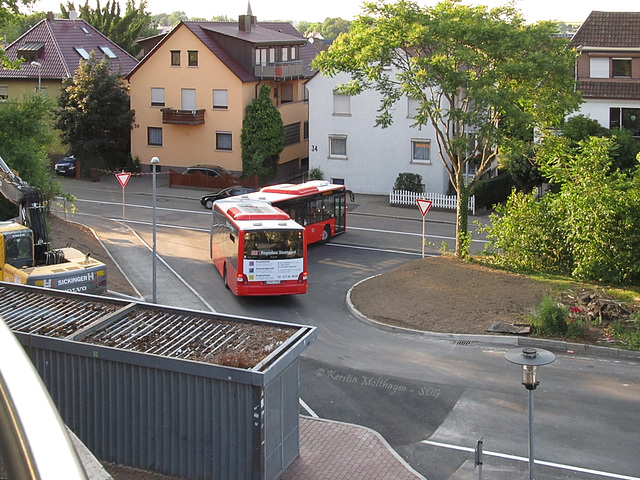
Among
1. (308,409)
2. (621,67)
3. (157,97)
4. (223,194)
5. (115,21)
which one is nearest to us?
(308,409)

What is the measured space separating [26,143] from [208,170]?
1457 cm

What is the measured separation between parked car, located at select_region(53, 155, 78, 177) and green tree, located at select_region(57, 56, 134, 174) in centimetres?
62

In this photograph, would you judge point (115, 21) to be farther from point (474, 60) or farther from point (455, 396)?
point (455, 396)

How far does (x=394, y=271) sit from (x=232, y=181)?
816 inches

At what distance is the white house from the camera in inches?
1741

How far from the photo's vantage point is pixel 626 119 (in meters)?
41.8

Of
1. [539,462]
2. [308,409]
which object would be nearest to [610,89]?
[308,409]

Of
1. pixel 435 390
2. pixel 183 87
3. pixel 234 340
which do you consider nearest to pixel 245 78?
pixel 183 87

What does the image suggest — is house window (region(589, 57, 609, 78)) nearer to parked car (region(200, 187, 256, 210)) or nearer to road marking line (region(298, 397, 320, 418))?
parked car (region(200, 187, 256, 210))

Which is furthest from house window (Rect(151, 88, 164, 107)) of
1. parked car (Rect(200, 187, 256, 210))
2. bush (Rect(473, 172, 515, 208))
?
bush (Rect(473, 172, 515, 208))

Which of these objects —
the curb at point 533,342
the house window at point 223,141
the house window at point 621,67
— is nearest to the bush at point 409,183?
the house window at point 223,141

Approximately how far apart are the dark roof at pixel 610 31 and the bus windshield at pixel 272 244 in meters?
25.0

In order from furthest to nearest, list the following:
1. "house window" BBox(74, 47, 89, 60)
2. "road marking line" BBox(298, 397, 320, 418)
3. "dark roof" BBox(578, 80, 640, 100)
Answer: "house window" BBox(74, 47, 89, 60) < "dark roof" BBox(578, 80, 640, 100) < "road marking line" BBox(298, 397, 320, 418)

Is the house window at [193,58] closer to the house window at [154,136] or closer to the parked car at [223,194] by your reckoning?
the house window at [154,136]
